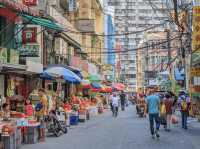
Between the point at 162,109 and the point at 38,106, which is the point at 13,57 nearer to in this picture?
the point at 38,106

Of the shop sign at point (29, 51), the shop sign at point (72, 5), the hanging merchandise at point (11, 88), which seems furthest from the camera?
the shop sign at point (72, 5)

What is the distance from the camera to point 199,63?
28.3 m

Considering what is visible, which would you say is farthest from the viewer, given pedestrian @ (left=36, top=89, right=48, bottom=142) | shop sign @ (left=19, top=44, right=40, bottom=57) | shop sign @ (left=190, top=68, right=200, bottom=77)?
shop sign @ (left=190, top=68, right=200, bottom=77)

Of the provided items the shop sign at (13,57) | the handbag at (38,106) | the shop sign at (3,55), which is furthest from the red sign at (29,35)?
the handbag at (38,106)

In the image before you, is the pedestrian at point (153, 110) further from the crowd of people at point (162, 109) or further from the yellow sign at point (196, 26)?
the yellow sign at point (196, 26)

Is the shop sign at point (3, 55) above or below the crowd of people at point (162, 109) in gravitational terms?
above

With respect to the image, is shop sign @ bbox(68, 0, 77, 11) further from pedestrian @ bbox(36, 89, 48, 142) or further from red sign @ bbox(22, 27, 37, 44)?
pedestrian @ bbox(36, 89, 48, 142)

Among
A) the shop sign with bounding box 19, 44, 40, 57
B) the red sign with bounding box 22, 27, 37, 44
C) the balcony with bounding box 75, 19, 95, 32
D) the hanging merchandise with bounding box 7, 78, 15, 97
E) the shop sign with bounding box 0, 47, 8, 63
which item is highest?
the balcony with bounding box 75, 19, 95, 32

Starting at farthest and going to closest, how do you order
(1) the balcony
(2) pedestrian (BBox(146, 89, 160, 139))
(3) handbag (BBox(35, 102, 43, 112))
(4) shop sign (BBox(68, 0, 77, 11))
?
(1) the balcony → (4) shop sign (BBox(68, 0, 77, 11)) → (3) handbag (BBox(35, 102, 43, 112)) → (2) pedestrian (BBox(146, 89, 160, 139))

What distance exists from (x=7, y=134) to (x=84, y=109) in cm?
1814

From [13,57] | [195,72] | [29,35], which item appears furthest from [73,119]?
[195,72]

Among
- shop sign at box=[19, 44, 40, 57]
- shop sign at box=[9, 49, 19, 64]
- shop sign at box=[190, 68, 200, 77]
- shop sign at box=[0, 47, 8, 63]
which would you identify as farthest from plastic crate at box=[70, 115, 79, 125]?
shop sign at box=[0, 47, 8, 63]

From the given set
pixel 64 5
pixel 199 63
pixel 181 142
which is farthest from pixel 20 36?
pixel 64 5

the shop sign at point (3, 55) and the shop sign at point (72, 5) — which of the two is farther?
the shop sign at point (72, 5)
